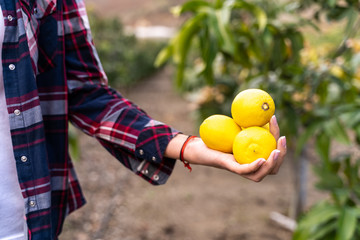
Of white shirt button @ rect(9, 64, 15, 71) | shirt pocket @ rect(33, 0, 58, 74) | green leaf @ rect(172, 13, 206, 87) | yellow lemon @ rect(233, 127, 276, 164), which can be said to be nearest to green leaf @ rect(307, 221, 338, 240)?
green leaf @ rect(172, 13, 206, 87)

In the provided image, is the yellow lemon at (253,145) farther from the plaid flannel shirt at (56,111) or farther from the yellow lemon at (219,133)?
the plaid flannel shirt at (56,111)

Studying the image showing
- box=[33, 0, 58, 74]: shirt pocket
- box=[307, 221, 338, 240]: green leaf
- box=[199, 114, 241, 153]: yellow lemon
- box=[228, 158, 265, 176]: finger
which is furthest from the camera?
box=[307, 221, 338, 240]: green leaf

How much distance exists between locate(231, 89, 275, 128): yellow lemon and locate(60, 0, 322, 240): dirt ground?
2.38 metres

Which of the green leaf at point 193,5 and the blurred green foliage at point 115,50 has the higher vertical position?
the green leaf at point 193,5

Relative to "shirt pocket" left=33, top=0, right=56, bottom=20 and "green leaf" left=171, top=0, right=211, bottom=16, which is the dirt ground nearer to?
"green leaf" left=171, top=0, right=211, bottom=16

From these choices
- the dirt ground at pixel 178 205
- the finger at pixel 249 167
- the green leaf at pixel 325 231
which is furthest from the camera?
the dirt ground at pixel 178 205

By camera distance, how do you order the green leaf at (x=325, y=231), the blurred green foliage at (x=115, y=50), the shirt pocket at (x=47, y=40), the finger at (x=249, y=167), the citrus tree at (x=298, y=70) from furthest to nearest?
the blurred green foliage at (x=115, y=50) < the green leaf at (x=325, y=231) < the citrus tree at (x=298, y=70) < the shirt pocket at (x=47, y=40) < the finger at (x=249, y=167)

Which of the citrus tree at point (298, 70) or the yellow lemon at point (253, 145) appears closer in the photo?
the yellow lemon at point (253, 145)

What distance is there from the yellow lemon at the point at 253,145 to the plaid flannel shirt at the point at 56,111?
0.85ft

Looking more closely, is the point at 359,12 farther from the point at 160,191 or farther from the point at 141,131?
the point at 160,191

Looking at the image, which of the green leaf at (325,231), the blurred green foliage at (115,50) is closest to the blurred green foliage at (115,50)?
the blurred green foliage at (115,50)

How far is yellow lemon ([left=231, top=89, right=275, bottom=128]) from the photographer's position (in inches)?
38.0

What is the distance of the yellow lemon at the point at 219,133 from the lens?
1.00m

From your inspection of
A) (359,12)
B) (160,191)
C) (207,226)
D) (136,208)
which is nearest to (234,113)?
(359,12)
